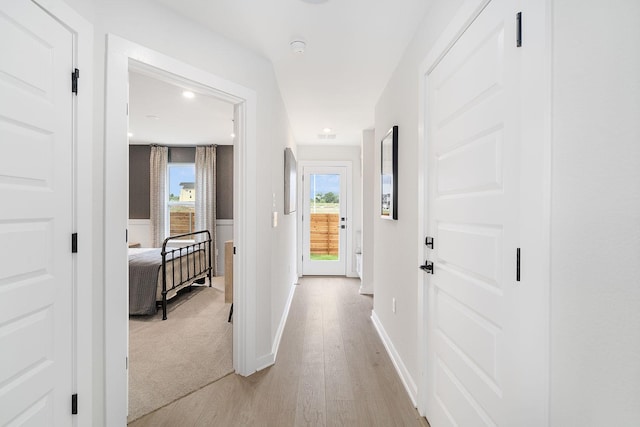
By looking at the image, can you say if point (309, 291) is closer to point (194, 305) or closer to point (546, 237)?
point (194, 305)

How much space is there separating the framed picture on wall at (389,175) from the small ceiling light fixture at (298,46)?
92 cm

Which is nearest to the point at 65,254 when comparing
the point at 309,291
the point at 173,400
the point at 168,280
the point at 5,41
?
the point at 5,41

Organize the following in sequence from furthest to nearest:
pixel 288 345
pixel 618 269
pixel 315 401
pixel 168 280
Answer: pixel 168 280
pixel 288 345
pixel 315 401
pixel 618 269

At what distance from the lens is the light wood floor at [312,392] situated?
1.84 meters

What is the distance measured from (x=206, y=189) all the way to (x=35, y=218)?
4801mm

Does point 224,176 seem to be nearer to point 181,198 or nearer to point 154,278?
point 181,198

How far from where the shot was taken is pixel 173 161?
605cm

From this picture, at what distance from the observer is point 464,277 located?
54.0 inches

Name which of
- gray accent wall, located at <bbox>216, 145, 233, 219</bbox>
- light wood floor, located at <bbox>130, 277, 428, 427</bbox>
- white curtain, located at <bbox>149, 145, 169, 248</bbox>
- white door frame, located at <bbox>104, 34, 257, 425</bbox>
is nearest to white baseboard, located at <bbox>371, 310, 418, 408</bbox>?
light wood floor, located at <bbox>130, 277, 428, 427</bbox>

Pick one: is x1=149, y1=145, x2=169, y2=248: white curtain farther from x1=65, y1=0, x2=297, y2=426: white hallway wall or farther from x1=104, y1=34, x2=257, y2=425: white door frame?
x1=104, y1=34, x2=257, y2=425: white door frame

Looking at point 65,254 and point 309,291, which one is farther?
point 309,291

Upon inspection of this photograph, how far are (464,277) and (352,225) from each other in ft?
14.1

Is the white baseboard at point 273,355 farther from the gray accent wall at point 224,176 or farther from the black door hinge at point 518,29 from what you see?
the gray accent wall at point 224,176

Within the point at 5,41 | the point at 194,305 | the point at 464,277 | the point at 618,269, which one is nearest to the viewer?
the point at 618,269
